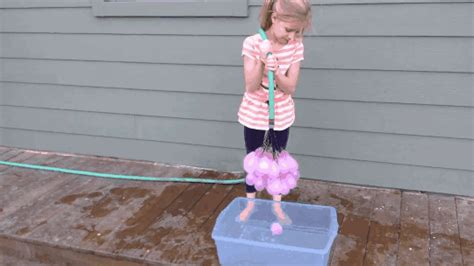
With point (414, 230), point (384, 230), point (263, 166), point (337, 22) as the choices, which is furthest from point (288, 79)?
point (414, 230)

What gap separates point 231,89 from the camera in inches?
144

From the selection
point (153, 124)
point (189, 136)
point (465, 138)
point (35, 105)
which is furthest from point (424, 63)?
point (35, 105)

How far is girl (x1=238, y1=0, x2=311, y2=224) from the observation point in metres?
2.28

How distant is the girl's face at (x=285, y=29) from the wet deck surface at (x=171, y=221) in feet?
3.91

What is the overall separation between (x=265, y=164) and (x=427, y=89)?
1440 millimetres

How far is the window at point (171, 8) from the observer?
3447 millimetres

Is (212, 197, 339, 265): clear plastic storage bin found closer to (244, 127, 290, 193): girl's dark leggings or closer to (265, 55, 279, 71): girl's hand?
(244, 127, 290, 193): girl's dark leggings

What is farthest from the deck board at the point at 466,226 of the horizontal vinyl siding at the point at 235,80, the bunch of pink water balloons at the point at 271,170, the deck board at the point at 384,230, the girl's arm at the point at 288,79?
the girl's arm at the point at 288,79

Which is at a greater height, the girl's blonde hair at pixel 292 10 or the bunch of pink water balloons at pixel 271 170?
the girl's blonde hair at pixel 292 10

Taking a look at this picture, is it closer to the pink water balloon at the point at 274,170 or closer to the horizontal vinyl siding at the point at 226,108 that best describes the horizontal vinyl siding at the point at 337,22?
the horizontal vinyl siding at the point at 226,108

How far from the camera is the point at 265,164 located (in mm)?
2400

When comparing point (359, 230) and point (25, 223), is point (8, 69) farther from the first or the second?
point (359, 230)

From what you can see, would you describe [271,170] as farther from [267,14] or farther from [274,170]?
[267,14]

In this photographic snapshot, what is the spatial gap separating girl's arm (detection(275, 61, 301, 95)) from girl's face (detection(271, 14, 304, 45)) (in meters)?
0.17
